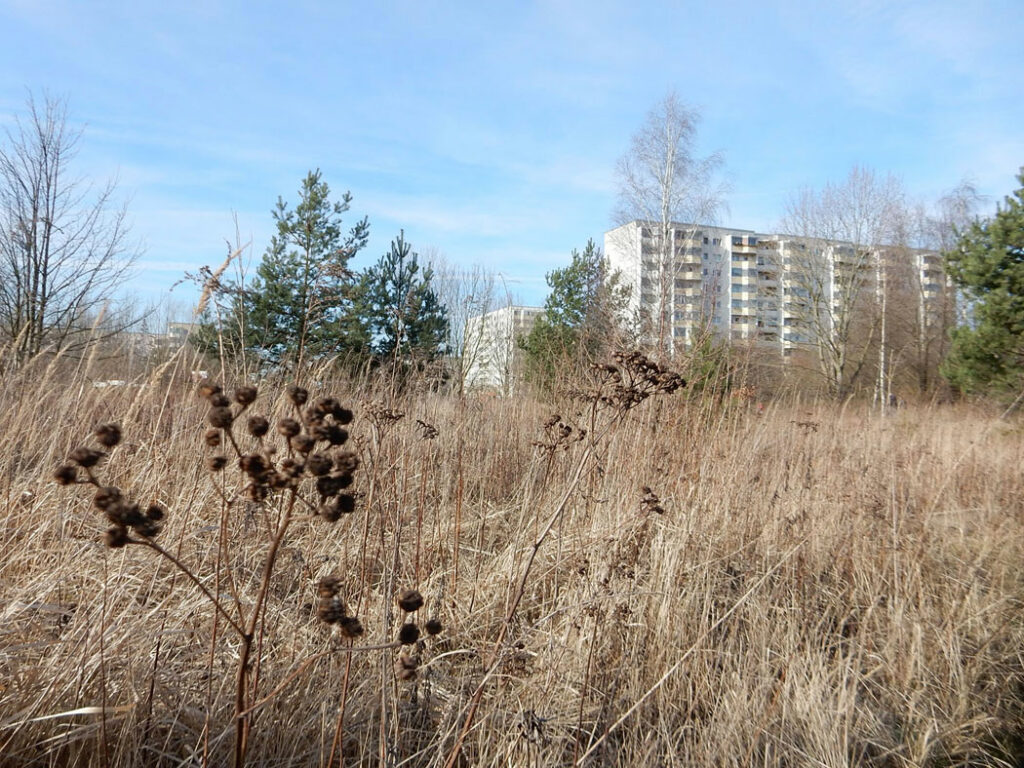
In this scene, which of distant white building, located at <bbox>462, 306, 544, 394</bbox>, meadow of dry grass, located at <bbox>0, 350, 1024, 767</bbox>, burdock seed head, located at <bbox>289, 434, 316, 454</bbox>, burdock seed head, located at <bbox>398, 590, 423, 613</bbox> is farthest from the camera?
distant white building, located at <bbox>462, 306, 544, 394</bbox>

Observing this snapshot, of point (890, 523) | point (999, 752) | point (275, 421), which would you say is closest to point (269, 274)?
point (275, 421)

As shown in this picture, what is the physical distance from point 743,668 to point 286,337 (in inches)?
247

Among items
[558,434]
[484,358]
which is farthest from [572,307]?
[558,434]

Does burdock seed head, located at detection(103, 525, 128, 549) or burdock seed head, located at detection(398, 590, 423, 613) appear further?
burdock seed head, located at detection(398, 590, 423, 613)

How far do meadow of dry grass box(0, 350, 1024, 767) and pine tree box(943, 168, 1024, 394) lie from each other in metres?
5.49

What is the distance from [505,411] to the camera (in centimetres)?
509

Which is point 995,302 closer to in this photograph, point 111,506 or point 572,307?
point 572,307

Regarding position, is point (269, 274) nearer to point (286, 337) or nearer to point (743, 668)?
point (286, 337)

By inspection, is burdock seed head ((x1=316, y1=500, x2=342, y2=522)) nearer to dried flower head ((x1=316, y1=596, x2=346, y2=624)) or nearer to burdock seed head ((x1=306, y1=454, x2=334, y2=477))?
burdock seed head ((x1=306, y1=454, x2=334, y2=477))

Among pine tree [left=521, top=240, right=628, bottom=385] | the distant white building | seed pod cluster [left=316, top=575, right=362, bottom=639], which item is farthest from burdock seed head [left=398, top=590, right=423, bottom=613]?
pine tree [left=521, top=240, right=628, bottom=385]

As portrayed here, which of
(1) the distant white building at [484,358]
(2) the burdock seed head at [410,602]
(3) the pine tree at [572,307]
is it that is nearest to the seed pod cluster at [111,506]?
(2) the burdock seed head at [410,602]

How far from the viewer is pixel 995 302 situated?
859 cm

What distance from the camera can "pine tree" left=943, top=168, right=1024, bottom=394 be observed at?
845 centimetres

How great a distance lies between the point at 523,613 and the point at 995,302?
29.0 ft
